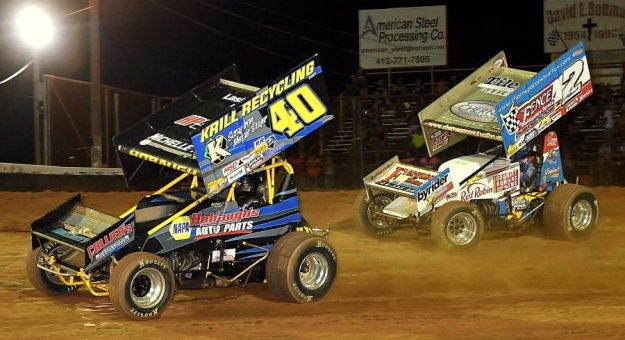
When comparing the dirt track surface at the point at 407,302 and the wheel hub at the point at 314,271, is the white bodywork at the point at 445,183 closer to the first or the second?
the dirt track surface at the point at 407,302

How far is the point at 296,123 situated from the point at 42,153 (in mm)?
12268

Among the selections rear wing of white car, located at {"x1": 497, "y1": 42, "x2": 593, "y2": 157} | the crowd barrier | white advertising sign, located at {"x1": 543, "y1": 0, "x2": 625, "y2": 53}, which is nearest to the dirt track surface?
rear wing of white car, located at {"x1": 497, "y1": 42, "x2": 593, "y2": 157}

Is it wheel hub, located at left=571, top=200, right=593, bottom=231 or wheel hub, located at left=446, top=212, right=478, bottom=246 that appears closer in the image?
wheel hub, located at left=446, top=212, right=478, bottom=246

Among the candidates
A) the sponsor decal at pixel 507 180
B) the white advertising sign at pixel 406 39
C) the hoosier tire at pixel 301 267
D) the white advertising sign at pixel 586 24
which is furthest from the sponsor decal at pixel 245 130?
the white advertising sign at pixel 586 24

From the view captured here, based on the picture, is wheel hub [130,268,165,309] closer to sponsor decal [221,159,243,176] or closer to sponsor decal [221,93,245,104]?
sponsor decal [221,159,243,176]

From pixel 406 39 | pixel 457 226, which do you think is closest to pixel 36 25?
pixel 406 39

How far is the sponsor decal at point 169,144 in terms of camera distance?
8.52m

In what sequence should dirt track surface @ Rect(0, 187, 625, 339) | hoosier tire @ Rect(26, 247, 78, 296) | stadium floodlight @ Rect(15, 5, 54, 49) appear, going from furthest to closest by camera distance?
stadium floodlight @ Rect(15, 5, 54, 49) → hoosier tire @ Rect(26, 247, 78, 296) → dirt track surface @ Rect(0, 187, 625, 339)

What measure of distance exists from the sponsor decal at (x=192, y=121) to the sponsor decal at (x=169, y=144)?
288 millimetres

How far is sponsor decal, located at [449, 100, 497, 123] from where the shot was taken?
40.7 feet

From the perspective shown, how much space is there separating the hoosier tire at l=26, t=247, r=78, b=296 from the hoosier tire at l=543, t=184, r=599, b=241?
265 inches

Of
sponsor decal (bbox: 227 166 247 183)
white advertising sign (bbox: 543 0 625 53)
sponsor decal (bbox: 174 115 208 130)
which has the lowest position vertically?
sponsor decal (bbox: 227 166 247 183)

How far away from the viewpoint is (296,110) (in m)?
8.45

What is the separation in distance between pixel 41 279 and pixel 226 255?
1976 mm
